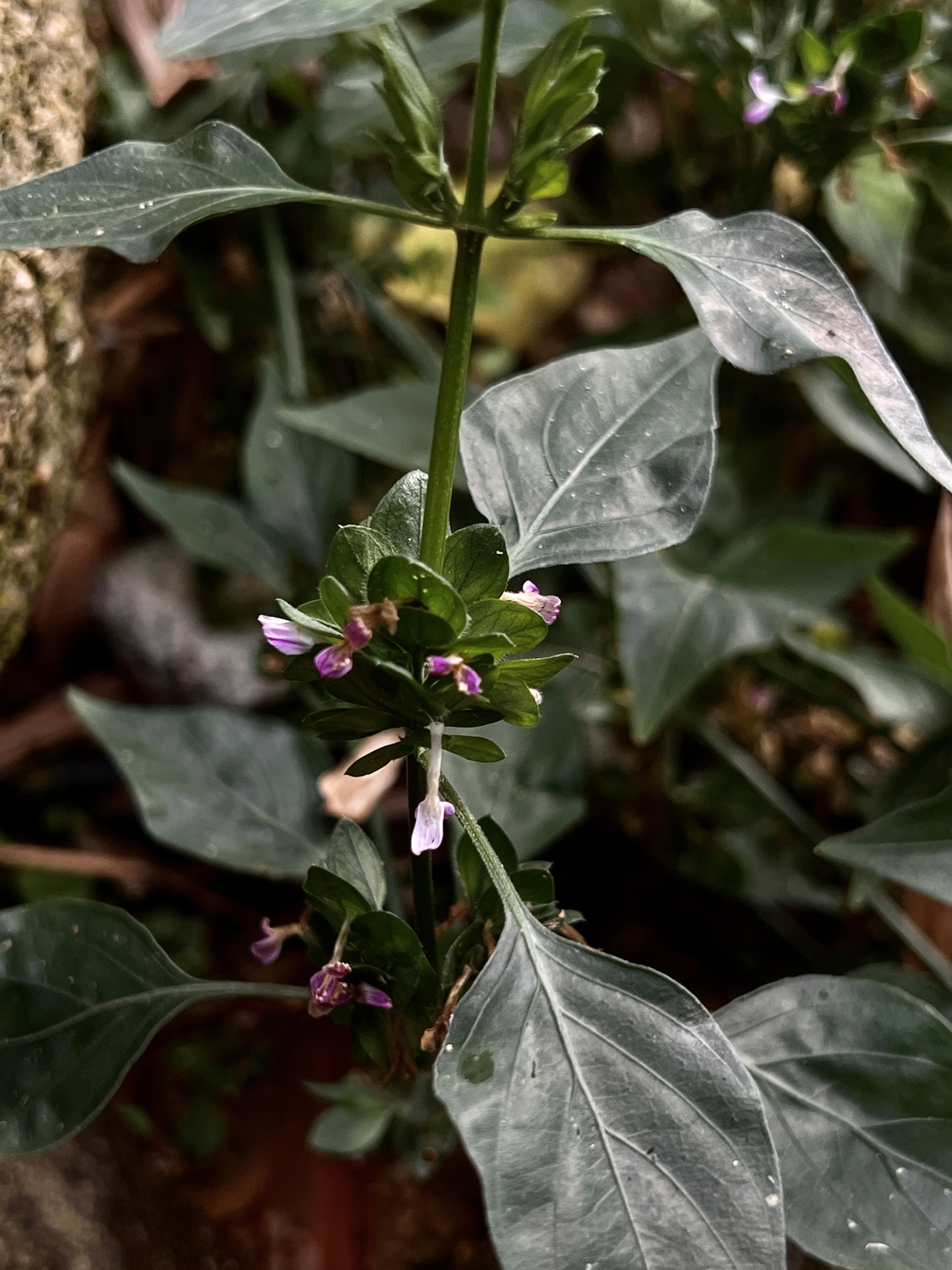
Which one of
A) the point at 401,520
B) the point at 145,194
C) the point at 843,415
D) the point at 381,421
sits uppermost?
the point at 145,194

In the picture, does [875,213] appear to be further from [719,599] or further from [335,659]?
[335,659]

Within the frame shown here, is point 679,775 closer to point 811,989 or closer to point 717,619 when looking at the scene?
point 717,619

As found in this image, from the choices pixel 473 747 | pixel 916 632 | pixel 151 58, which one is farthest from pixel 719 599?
pixel 151 58

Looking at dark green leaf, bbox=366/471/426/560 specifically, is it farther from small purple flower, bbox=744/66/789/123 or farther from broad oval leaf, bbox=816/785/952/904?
small purple flower, bbox=744/66/789/123

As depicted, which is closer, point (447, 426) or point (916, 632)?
point (447, 426)

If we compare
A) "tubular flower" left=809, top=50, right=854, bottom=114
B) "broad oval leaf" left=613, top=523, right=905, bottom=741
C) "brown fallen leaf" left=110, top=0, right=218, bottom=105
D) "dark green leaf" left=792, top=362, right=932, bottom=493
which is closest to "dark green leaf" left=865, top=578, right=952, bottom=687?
"broad oval leaf" left=613, top=523, right=905, bottom=741

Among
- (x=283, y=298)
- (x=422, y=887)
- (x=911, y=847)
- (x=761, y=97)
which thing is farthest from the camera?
(x=283, y=298)

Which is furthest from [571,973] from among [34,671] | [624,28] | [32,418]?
[34,671]
